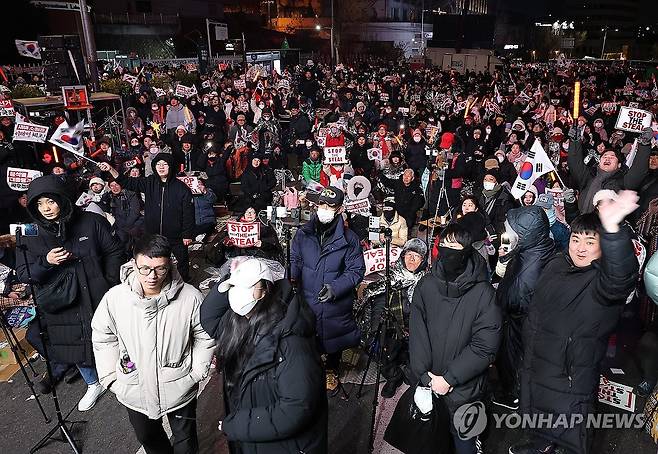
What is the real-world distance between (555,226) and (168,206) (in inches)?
189

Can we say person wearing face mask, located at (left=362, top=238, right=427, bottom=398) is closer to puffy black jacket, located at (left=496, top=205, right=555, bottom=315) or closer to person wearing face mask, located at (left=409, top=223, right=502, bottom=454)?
puffy black jacket, located at (left=496, top=205, right=555, bottom=315)

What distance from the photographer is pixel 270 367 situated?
2.45 metres

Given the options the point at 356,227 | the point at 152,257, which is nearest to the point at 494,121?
the point at 356,227

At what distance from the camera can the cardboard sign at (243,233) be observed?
6305 millimetres

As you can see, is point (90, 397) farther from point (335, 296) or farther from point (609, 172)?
point (609, 172)

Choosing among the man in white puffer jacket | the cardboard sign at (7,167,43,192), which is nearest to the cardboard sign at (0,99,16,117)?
the cardboard sign at (7,167,43,192)

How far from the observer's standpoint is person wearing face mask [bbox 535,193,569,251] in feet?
17.7

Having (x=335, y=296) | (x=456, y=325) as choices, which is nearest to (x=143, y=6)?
(x=335, y=296)

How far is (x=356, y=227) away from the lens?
7.59m

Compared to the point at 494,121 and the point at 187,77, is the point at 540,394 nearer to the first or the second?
the point at 494,121

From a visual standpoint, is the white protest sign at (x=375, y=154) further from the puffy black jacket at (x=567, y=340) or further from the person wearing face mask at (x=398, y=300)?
the puffy black jacket at (x=567, y=340)

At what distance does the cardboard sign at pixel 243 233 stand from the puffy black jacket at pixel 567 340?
3.59 meters

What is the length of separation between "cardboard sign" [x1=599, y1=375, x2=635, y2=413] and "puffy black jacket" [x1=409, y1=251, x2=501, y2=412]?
5.87 feet

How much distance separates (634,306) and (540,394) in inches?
113
